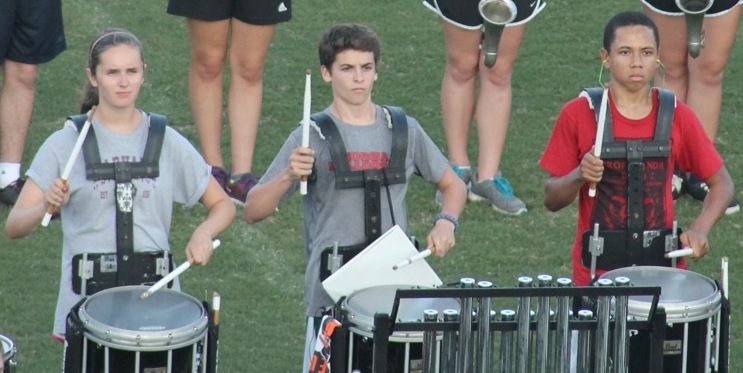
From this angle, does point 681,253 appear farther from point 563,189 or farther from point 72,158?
point 72,158

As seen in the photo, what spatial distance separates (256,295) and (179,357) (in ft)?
7.26

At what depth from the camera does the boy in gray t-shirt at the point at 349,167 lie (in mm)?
5418

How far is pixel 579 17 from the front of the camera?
34.7 feet

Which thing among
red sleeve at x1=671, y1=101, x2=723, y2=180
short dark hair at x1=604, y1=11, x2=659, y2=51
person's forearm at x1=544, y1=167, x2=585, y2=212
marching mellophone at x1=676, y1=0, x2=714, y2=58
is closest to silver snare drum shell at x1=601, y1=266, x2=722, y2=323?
person's forearm at x1=544, y1=167, x2=585, y2=212

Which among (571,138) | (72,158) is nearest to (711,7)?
(571,138)

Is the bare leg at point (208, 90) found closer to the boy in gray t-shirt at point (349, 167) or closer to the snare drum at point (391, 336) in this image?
the boy in gray t-shirt at point (349, 167)

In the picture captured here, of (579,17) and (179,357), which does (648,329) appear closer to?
(179,357)

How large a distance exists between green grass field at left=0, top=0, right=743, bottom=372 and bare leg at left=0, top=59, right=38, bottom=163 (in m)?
0.31

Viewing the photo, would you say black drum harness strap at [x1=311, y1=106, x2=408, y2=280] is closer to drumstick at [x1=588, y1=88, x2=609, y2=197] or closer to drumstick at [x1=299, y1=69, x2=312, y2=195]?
drumstick at [x1=299, y1=69, x2=312, y2=195]

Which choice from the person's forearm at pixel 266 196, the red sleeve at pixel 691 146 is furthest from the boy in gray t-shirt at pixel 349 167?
the red sleeve at pixel 691 146

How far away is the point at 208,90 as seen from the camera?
7965 millimetres

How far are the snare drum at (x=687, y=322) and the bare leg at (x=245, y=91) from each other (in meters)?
3.07

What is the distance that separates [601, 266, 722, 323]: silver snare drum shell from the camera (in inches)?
199

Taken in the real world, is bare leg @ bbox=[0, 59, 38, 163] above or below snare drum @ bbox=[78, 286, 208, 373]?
above
